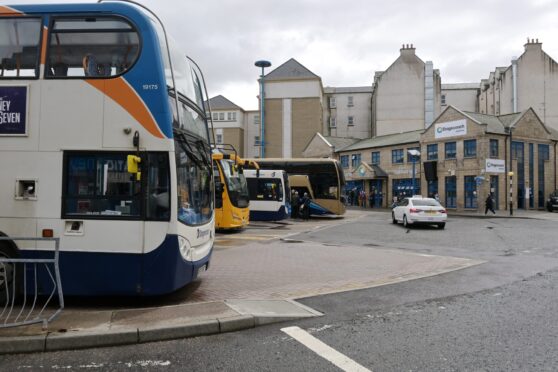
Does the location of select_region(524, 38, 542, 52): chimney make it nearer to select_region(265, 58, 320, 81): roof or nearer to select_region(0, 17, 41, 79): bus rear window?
select_region(265, 58, 320, 81): roof

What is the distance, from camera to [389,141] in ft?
149

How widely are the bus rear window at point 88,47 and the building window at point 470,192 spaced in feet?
111

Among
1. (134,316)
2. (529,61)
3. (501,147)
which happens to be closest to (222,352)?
(134,316)

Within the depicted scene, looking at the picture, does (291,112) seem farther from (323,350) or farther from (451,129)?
(323,350)

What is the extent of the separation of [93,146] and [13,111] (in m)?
1.22

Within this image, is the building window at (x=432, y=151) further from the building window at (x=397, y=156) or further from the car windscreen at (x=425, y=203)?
the car windscreen at (x=425, y=203)

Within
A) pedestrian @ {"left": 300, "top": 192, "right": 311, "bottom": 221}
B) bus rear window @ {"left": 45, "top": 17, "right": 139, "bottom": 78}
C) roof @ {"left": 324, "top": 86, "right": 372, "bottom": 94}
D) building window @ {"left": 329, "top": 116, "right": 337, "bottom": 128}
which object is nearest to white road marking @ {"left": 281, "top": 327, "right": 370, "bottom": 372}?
bus rear window @ {"left": 45, "top": 17, "right": 139, "bottom": 78}

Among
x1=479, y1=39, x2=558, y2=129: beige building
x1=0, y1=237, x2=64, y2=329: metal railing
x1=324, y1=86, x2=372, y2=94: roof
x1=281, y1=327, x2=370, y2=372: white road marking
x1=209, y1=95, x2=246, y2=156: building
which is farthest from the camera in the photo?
x1=209, y1=95, x2=246, y2=156: building

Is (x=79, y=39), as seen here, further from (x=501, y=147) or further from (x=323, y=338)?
(x=501, y=147)

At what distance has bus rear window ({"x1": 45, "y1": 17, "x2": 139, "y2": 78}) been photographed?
6.21 m

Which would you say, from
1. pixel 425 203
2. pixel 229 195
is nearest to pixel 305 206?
pixel 425 203

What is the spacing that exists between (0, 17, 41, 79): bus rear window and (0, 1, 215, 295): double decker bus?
14mm

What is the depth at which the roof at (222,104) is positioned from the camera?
67062 millimetres

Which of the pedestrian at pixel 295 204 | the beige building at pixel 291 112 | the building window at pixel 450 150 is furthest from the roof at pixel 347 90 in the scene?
the pedestrian at pixel 295 204
